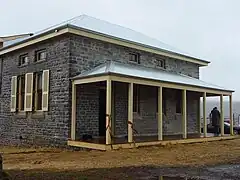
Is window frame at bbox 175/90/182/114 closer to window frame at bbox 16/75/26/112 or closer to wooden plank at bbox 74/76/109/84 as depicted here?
wooden plank at bbox 74/76/109/84

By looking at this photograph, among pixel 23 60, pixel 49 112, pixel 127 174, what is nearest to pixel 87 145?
pixel 49 112

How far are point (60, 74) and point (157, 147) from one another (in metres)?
5.11

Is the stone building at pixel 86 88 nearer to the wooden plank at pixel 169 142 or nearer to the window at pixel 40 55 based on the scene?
the window at pixel 40 55

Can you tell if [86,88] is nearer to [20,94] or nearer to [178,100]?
[20,94]

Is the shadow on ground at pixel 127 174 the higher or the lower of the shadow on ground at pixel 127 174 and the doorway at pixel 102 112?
the lower

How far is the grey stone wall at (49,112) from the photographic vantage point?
1406 centimetres

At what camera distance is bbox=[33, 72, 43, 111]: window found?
51.6 feet

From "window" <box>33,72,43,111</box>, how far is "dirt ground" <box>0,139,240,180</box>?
2.91 metres

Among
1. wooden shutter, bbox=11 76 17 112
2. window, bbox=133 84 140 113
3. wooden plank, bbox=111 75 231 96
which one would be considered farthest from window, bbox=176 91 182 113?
wooden shutter, bbox=11 76 17 112

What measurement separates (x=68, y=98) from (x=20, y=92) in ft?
14.0

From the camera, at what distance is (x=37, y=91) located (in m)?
15.9

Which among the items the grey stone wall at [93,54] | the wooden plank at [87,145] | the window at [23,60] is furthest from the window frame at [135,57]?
the wooden plank at [87,145]

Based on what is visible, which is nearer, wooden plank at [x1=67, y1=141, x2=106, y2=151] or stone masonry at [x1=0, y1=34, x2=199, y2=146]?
wooden plank at [x1=67, y1=141, x2=106, y2=151]

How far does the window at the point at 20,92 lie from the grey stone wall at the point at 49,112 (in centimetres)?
32
